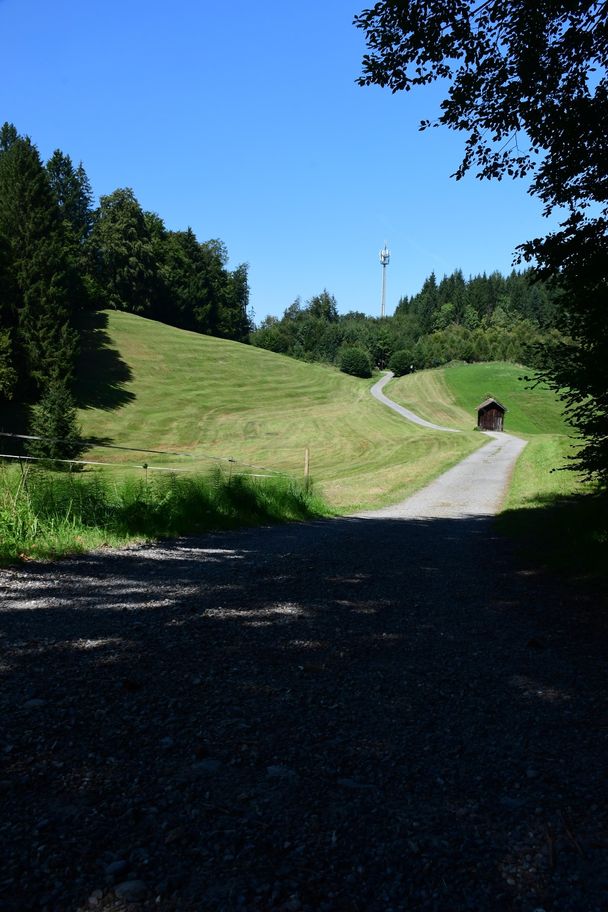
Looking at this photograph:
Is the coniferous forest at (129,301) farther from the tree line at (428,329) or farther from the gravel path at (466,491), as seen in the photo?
the gravel path at (466,491)

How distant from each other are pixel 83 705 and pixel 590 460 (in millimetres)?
8323

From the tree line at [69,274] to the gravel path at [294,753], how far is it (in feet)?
79.5

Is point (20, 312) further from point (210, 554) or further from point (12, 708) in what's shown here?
point (12, 708)

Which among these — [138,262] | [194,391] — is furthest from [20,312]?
[138,262]

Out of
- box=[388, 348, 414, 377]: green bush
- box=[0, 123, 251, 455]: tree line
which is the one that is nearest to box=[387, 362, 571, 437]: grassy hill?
box=[388, 348, 414, 377]: green bush

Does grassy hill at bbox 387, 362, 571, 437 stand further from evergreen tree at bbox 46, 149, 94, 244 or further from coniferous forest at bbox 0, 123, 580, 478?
evergreen tree at bbox 46, 149, 94, 244

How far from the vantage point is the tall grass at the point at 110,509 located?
739 cm

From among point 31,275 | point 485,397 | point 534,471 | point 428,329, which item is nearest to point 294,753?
point 534,471

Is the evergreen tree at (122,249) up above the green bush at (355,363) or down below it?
above

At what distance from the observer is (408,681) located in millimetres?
3785

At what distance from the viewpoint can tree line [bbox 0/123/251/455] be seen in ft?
144

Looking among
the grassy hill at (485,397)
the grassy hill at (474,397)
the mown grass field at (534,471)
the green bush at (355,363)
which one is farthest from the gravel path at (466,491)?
the green bush at (355,363)

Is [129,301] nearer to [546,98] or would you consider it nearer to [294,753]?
[546,98]

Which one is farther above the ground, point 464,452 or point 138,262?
point 138,262
